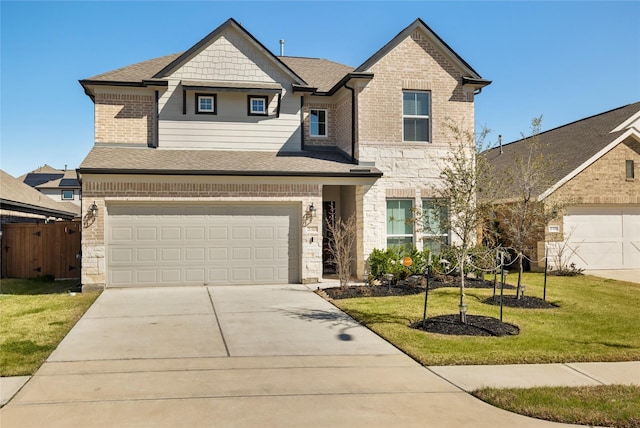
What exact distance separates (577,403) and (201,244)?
→ 11.5 m

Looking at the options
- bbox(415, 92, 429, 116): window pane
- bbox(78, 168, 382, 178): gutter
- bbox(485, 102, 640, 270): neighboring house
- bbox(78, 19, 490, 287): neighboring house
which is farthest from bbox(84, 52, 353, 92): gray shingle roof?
bbox(485, 102, 640, 270): neighboring house

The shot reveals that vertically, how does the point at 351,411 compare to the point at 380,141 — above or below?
below

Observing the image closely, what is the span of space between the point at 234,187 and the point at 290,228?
205 centimetres

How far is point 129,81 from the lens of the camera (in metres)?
17.1

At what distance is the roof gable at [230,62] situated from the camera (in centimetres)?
1741

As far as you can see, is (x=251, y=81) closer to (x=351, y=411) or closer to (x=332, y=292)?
(x=332, y=292)

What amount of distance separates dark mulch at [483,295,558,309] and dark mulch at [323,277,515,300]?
1.98 meters

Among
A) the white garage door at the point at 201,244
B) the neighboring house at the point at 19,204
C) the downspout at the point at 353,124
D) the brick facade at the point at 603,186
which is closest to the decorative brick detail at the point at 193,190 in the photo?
the white garage door at the point at 201,244

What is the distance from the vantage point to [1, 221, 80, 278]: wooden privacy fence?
58.7 ft

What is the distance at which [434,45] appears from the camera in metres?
17.6

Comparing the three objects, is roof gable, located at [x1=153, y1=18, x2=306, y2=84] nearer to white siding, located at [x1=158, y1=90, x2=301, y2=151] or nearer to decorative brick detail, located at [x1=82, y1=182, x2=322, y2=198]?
white siding, located at [x1=158, y1=90, x2=301, y2=151]

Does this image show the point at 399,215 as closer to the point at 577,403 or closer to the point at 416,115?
the point at 416,115

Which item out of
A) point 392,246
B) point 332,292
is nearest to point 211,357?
point 332,292

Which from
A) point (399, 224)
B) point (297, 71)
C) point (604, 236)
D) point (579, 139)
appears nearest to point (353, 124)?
point (399, 224)
